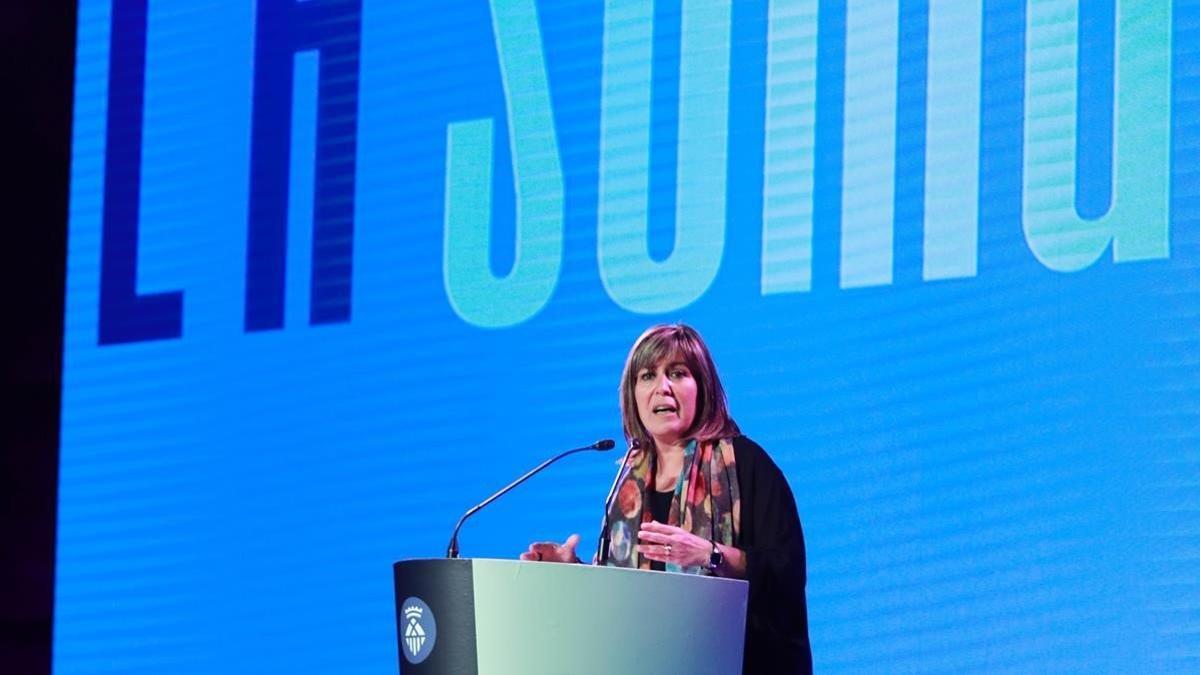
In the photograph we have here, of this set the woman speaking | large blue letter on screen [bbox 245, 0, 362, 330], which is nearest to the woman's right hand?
the woman speaking

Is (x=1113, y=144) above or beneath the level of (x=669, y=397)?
above

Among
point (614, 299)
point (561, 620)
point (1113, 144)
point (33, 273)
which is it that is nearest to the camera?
point (561, 620)

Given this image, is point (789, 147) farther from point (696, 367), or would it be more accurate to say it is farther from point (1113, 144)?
point (696, 367)

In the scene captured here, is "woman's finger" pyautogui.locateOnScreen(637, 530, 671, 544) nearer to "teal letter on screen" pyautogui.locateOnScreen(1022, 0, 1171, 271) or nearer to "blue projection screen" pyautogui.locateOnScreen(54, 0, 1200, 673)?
"blue projection screen" pyautogui.locateOnScreen(54, 0, 1200, 673)

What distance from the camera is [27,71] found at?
Result: 5.05m

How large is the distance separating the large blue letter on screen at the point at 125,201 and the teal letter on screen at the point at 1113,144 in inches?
91.1

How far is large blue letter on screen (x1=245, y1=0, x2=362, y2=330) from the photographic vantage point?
4.38 m

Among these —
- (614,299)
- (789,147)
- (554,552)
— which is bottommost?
(554,552)

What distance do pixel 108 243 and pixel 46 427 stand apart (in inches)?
26.8

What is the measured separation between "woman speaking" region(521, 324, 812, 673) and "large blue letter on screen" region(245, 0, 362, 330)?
5.31 ft

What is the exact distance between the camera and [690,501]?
110 inches

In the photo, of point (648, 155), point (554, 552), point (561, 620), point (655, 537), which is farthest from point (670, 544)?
point (648, 155)

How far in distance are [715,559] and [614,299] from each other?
4.85 feet

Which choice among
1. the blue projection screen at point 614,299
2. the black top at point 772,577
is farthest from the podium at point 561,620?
the blue projection screen at point 614,299
